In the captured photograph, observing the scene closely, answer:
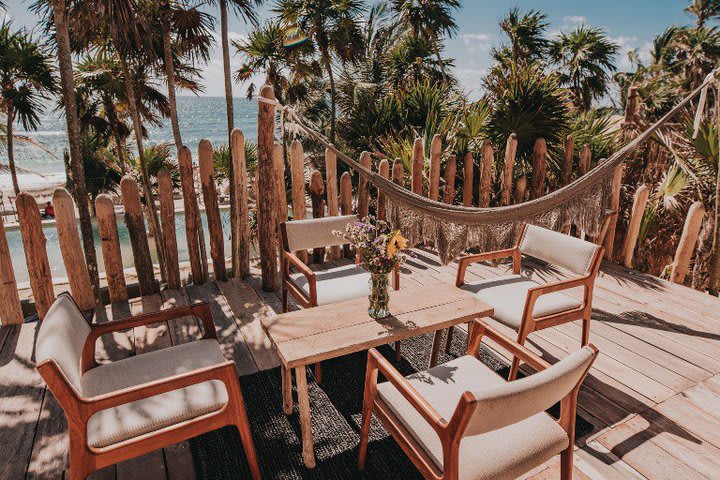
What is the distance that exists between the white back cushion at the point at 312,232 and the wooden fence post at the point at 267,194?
0.52 meters

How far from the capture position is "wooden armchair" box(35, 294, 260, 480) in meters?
1.12

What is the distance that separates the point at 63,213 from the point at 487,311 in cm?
247

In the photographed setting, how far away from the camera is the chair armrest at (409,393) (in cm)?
102

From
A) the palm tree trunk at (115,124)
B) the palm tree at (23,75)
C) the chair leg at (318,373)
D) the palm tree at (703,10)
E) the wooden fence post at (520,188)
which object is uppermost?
the palm tree at (703,10)

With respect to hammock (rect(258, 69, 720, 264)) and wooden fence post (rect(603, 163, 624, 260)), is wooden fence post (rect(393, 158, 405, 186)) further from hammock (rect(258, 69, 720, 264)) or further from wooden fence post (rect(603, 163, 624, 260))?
wooden fence post (rect(603, 163, 624, 260))

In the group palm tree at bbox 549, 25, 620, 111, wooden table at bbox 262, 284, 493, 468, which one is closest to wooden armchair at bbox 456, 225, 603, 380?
wooden table at bbox 262, 284, 493, 468

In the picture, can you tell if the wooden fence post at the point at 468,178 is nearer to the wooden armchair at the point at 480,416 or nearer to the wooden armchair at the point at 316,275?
the wooden armchair at the point at 316,275

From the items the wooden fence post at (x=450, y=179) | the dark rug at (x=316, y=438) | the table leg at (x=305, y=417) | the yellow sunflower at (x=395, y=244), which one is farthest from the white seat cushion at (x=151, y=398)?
the wooden fence post at (x=450, y=179)

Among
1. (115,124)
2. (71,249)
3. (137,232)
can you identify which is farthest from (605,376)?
(115,124)

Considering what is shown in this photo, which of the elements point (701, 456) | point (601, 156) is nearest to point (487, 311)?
point (701, 456)

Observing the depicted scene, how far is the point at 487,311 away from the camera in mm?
1796

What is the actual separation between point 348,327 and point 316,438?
1.55 ft

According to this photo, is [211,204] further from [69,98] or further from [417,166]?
[69,98]

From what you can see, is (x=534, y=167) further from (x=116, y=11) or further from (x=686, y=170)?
(x=116, y=11)
